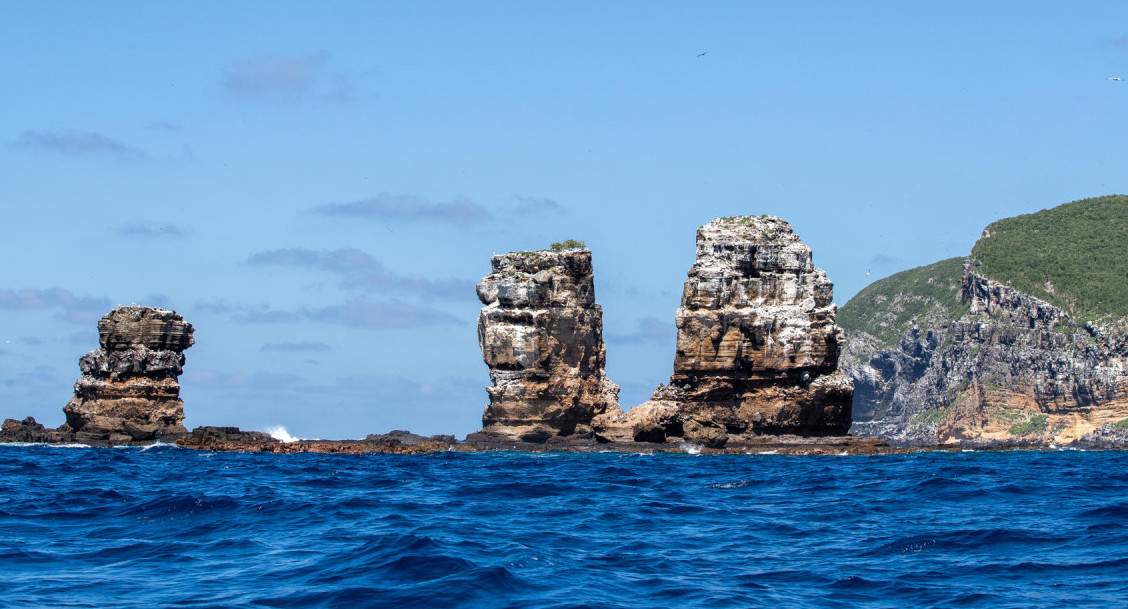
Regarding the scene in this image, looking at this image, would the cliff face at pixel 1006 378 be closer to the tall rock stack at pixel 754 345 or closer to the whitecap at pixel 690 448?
the tall rock stack at pixel 754 345

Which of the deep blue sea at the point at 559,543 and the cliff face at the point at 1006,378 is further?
the cliff face at the point at 1006,378

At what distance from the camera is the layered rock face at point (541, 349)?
82.2 m

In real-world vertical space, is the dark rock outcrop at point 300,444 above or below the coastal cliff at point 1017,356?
below

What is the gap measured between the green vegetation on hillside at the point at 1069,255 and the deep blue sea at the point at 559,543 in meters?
125

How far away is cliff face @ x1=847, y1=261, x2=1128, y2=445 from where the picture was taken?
5487 inches

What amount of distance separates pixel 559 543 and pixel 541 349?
197 feet

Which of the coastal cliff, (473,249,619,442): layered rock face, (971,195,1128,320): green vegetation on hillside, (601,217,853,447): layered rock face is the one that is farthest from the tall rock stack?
(971,195,1128,320): green vegetation on hillside

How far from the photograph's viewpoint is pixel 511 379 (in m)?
82.4

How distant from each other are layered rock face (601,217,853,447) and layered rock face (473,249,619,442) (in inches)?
234

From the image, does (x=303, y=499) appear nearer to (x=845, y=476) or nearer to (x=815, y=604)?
(x=815, y=604)

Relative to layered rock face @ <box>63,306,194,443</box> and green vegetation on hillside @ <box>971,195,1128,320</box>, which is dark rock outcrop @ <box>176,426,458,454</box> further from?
green vegetation on hillside @ <box>971,195,1128,320</box>

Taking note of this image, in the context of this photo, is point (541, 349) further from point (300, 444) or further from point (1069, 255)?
point (1069, 255)

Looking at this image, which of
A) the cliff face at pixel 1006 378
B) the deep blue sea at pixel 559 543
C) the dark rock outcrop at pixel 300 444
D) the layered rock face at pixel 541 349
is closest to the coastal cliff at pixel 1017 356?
the cliff face at pixel 1006 378

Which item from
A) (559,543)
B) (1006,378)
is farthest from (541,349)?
(1006,378)
